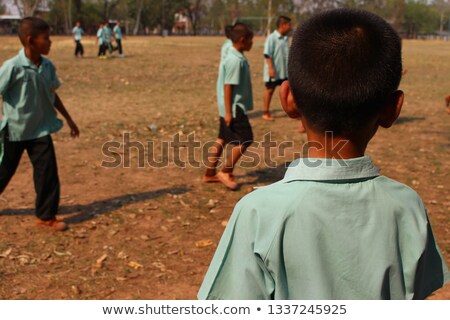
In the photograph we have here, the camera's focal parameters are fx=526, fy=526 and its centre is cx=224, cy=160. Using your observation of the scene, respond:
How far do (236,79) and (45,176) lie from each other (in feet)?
7.60

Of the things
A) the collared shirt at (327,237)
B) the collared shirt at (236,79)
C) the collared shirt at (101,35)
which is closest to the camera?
the collared shirt at (327,237)

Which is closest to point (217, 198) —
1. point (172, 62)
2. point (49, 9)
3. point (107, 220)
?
point (107, 220)

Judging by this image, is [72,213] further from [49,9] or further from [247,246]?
[49,9]

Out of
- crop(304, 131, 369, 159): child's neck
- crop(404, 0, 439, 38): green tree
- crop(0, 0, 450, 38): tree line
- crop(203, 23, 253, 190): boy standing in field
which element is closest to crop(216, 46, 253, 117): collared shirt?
crop(203, 23, 253, 190): boy standing in field

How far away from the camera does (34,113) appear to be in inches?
191

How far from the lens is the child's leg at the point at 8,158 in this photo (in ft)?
16.2

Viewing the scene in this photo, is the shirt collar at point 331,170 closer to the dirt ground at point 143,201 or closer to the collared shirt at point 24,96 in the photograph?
the dirt ground at point 143,201

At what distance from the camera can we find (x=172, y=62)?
23.7m

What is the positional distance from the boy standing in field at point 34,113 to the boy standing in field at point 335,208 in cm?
383

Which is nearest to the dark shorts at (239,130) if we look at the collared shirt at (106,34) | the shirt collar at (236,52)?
the shirt collar at (236,52)

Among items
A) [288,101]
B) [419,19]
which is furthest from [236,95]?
[419,19]

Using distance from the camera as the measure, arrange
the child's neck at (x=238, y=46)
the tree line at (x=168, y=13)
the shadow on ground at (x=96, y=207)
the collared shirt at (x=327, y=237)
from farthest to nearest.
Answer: the tree line at (x=168, y=13)
the child's neck at (x=238, y=46)
the shadow on ground at (x=96, y=207)
the collared shirt at (x=327, y=237)

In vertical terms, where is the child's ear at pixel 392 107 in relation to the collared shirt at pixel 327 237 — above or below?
above

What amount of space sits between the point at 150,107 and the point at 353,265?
1041 cm
